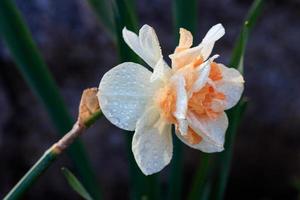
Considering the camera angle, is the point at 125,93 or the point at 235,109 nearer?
the point at 125,93

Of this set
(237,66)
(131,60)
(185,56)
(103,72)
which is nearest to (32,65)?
(131,60)

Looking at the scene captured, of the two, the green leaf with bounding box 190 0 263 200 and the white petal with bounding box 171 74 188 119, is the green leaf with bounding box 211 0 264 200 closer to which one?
the green leaf with bounding box 190 0 263 200

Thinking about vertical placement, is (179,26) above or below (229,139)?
above

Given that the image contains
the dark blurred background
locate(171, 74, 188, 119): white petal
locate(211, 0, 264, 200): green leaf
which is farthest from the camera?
the dark blurred background

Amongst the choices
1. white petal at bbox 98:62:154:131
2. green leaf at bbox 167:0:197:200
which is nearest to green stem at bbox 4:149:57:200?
white petal at bbox 98:62:154:131

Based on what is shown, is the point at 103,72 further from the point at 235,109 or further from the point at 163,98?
the point at 163,98

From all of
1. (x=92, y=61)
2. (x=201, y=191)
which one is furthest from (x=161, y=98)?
(x=92, y=61)

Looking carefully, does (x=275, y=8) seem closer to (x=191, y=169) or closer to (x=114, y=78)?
(x=191, y=169)
